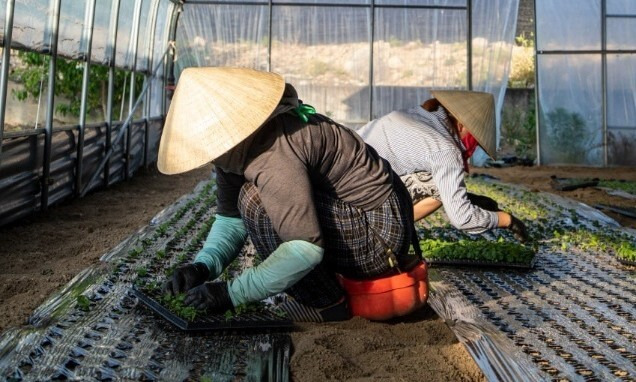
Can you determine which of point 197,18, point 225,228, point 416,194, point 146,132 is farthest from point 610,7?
point 225,228

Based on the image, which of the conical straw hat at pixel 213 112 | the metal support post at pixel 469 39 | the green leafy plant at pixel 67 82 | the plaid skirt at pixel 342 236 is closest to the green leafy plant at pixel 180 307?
the plaid skirt at pixel 342 236

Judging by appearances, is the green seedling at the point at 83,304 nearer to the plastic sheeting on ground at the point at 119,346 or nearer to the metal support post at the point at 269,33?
the plastic sheeting on ground at the point at 119,346

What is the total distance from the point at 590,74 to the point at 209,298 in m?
11.5

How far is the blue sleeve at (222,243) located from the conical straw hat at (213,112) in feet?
1.95

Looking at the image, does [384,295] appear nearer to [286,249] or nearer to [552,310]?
[286,249]

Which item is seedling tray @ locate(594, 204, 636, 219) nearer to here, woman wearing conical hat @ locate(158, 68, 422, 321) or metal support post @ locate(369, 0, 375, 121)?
woman wearing conical hat @ locate(158, 68, 422, 321)

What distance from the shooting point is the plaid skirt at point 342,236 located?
3.17m

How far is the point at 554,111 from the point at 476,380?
→ 36.5 feet

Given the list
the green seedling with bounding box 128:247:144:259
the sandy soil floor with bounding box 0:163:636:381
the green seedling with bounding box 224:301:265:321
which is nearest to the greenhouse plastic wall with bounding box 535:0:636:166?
the sandy soil floor with bounding box 0:163:636:381

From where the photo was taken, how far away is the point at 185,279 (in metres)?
3.29

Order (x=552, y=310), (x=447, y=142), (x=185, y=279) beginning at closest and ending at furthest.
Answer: (x=185, y=279) → (x=552, y=310) → (x=447, y=142)

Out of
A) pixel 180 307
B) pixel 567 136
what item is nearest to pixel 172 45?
pixel 567 136

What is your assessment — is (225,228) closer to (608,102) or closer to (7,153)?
(7,153)

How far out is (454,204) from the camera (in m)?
4.29
